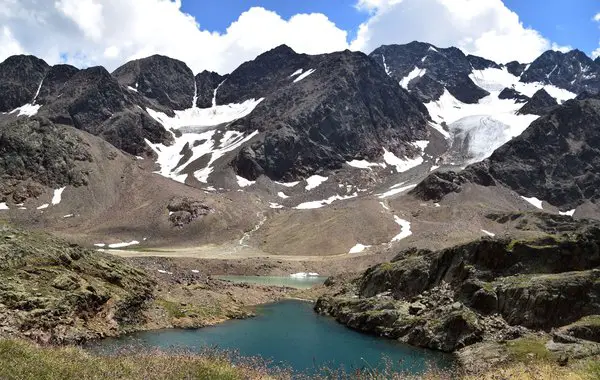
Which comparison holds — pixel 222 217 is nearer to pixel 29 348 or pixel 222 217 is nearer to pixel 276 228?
pixel 276 228

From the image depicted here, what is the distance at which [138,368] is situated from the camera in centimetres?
1869

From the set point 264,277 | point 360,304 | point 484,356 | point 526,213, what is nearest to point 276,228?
point 264,277

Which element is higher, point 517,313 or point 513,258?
point 513,258

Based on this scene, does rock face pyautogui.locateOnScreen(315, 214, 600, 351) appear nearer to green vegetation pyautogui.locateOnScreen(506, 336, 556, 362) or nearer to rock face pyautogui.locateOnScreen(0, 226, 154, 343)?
green vegetation pyautogui.locateOnScreen(506, 336, 556, 362)

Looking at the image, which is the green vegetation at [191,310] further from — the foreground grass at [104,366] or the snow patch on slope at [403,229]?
the snow patch on slope at [403,229]

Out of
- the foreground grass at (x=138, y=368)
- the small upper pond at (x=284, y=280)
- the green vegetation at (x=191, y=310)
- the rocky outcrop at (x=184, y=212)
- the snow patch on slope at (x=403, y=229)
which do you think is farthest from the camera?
the rocky outcrop at (x=184, y=212)

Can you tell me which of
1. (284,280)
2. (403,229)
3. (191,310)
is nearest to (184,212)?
(403,229)

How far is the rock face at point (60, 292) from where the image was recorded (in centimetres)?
3956

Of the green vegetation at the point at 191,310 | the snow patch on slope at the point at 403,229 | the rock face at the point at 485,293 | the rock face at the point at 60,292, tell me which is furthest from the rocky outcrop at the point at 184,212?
the rock face at the point at 60,292

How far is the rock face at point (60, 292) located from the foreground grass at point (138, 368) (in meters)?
18.6

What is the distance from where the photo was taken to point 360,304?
213ft

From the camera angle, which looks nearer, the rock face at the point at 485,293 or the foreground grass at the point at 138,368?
the foreground grass at the point at 138,368

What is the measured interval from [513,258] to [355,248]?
11268 cm

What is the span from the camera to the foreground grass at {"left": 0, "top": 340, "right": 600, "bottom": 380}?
16.0 metres
